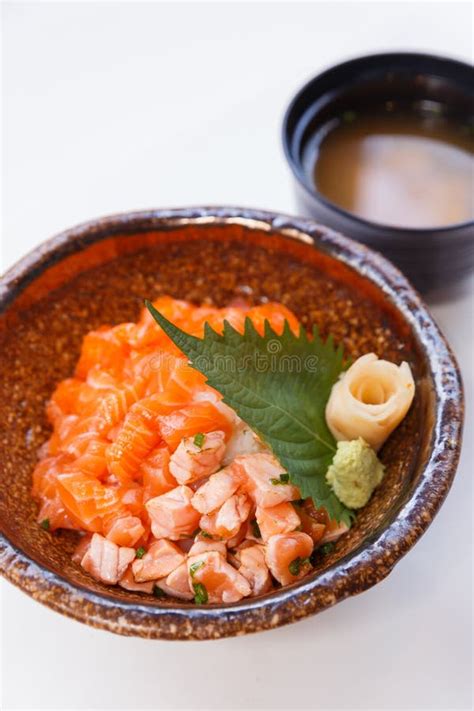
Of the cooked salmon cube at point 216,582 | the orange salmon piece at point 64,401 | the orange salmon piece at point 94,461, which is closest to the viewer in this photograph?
the cooked salmon cube at point 216,582

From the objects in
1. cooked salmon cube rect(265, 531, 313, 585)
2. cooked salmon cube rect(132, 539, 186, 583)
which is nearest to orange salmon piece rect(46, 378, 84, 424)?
cooked salmon cube rect(132, 539, 186, 583)

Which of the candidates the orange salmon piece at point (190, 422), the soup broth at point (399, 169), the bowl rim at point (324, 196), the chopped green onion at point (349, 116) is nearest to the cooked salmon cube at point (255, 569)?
the orange salmon piece at point (190, 422)

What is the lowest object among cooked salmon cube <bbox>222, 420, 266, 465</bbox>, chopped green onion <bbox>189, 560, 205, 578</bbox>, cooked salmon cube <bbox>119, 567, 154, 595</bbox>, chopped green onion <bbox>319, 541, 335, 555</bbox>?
cooked salmon cube <bbox>119, 567, 154, 595</bbox>

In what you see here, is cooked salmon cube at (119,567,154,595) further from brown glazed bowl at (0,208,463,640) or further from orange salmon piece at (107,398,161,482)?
orange salmon piece at (107,398,161,482)

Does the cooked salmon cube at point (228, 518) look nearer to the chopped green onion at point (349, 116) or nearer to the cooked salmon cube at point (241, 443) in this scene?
the cooked salmon cube at point (241, 443)

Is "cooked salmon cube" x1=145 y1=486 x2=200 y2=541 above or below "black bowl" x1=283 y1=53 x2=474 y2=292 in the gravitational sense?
below

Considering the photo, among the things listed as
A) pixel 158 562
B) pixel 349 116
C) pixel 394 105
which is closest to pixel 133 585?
pixel 158 562
